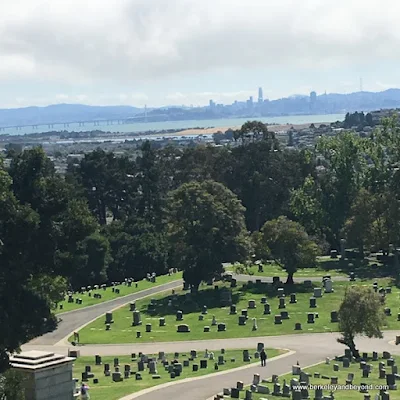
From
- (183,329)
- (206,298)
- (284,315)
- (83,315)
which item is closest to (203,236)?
(206,298)

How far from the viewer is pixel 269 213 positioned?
9944cm

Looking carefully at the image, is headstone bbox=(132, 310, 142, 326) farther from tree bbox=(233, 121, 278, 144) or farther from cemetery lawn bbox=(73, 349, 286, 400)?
tree bbox=(233, 121, 278, 144)

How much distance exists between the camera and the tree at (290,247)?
6875 cm

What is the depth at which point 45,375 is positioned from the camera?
23891 millimetres

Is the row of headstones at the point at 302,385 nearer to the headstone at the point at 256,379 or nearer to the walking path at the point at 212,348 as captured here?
the headstone at the point at 256,379

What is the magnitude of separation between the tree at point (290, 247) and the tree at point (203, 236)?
2.22 m

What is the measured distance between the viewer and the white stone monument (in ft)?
77.5

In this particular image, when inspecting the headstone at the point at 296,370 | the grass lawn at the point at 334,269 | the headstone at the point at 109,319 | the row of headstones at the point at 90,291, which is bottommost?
the row of headstones at the point at 90,291

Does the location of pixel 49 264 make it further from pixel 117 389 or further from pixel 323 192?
pixel 323 192

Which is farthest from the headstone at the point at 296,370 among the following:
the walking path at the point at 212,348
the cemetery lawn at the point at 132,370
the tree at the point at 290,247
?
the tree at the point at 290,247

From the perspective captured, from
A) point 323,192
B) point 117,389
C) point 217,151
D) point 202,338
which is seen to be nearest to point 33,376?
point 117,389

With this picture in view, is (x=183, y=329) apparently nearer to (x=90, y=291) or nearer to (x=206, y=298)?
(x=206, y=298)

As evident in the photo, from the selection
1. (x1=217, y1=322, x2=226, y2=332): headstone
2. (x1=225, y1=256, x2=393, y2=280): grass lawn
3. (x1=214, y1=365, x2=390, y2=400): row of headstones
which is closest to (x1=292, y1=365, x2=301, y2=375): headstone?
(x1=214, y1=365, x2=390, y2=400): row of headstones

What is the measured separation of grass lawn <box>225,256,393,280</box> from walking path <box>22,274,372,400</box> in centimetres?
1489
